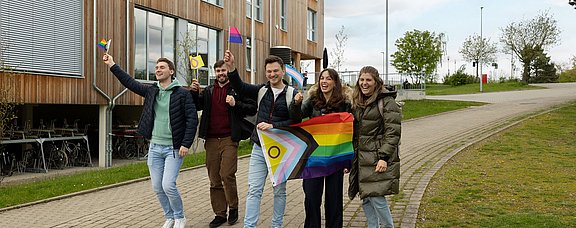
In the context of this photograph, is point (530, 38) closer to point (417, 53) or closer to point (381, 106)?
point (417, 53)

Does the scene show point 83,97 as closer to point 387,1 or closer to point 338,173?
point 338,173

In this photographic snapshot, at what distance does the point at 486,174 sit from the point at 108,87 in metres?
11.6

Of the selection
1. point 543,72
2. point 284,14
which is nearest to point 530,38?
point 543,72

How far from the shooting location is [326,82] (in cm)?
648

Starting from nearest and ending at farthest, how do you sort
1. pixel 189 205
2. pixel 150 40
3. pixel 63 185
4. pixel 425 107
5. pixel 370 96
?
pixel 370 96, pixel 189 205, pixel 63 185, pixel 150 40, pixel 425 107

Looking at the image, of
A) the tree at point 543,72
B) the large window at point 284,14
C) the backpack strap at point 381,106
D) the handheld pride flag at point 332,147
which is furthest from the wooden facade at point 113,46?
the tree at point 543,72

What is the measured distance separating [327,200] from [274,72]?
1.46m

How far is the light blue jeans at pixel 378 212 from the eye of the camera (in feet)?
20.9

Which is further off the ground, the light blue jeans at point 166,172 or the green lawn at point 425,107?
the green lawn at point 425,107

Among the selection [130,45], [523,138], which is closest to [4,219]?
[130,45]

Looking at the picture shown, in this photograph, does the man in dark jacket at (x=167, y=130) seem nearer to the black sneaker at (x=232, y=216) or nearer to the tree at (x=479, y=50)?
the black sneaker at (x=232, y=216)

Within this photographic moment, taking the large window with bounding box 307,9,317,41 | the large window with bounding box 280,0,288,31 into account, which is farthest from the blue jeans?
the large window with bounding box 307,9,317,41

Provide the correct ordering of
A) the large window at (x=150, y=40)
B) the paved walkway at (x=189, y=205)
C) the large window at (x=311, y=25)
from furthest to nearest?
the large window at (x=311, y=25)
the large window at (x=150, y=40)
the paved walkway at (x=189, y=205)

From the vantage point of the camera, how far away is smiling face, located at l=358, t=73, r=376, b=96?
6.34 metres
